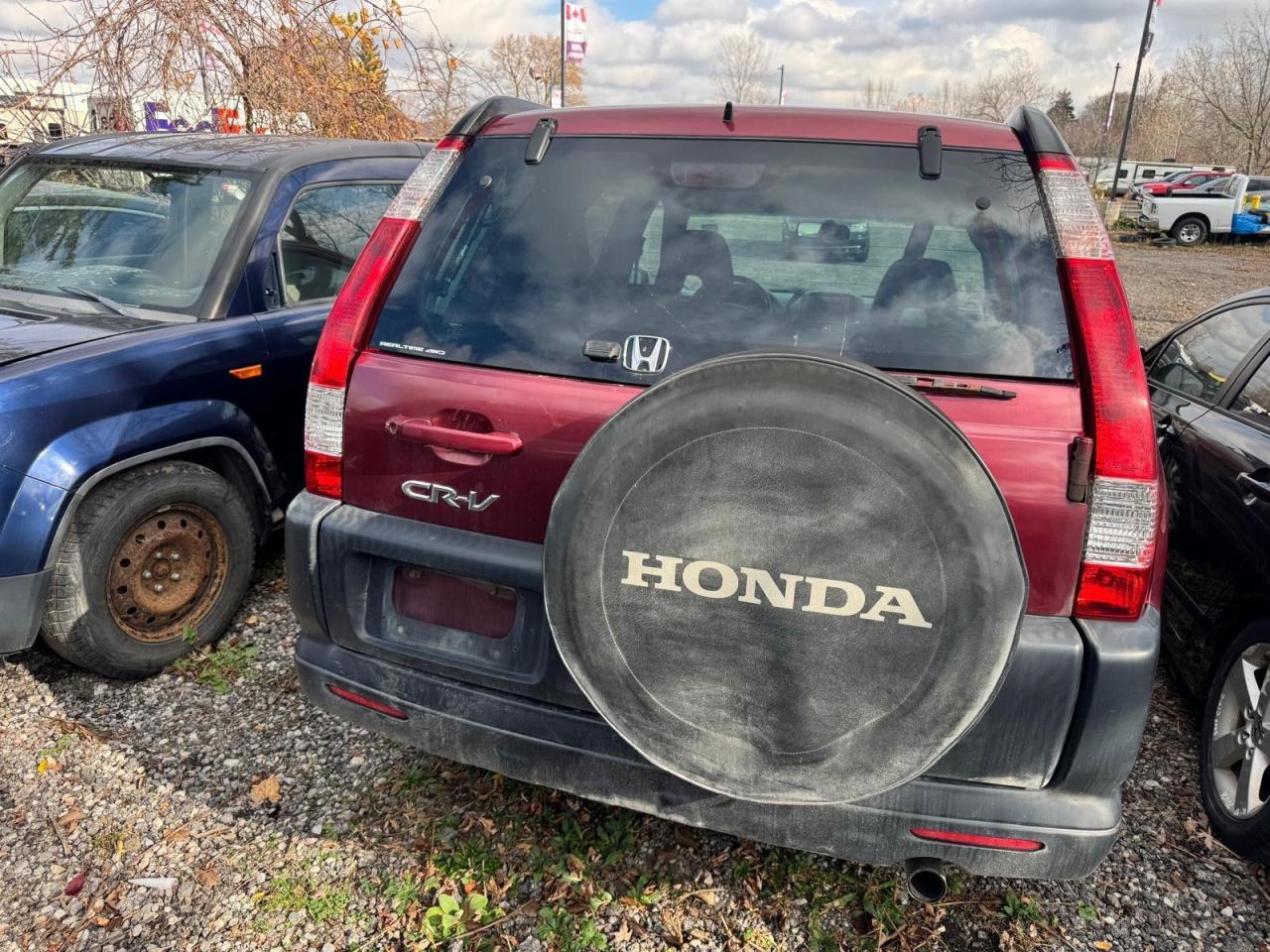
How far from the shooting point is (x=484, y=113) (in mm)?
2471

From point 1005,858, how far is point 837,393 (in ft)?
3.64

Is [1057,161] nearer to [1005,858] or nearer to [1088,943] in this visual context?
[1005,858]

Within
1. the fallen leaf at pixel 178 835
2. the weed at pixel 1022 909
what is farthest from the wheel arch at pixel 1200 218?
the fallen leaf at pixel 178 835

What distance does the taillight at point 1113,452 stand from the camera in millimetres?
1742

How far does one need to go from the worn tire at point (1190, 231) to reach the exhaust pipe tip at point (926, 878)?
27924mm

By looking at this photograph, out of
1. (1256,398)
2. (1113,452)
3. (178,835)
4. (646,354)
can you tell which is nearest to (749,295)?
(646,354)

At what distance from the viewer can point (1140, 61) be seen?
97.1ft

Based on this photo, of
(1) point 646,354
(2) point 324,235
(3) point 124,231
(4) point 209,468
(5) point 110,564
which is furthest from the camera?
(2) point 324,235

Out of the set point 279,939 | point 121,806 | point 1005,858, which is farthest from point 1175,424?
point 121,806

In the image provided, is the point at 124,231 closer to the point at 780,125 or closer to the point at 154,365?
the point at 154,365

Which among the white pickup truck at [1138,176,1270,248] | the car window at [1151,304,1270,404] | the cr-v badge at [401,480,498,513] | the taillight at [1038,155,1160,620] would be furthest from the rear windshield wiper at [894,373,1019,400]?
the white pickup truck at [1138,176,1270,248]

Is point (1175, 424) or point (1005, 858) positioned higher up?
point (1175, 424)

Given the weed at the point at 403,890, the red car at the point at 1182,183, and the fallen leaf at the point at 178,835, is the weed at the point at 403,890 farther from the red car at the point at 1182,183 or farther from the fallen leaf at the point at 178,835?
the red car at the point at 1182,183

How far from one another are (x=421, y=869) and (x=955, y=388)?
1.94 m
